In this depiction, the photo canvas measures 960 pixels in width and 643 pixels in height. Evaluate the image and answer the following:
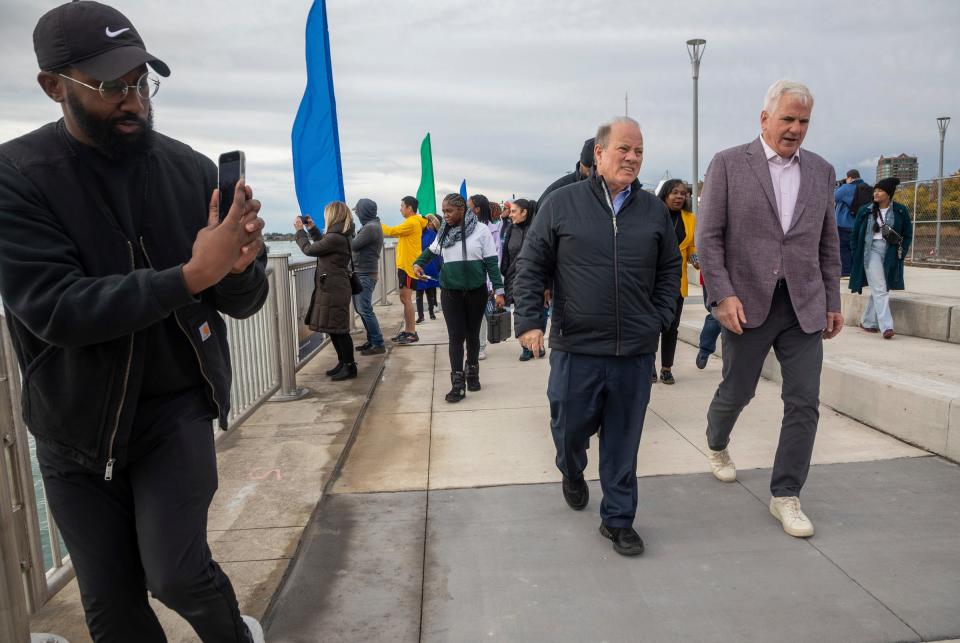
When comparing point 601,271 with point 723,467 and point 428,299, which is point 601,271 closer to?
point 723,467

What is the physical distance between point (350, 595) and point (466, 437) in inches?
91.0

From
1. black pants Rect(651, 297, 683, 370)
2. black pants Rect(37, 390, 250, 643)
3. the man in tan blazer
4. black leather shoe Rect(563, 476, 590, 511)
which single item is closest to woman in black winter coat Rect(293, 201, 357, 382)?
→ black pants Rect(651, 297, 683, 370)

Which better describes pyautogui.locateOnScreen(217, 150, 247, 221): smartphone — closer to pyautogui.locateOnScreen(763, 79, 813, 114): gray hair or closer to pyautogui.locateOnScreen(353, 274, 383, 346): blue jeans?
pyautogui.locateOnScreen(763, 79, 813, 114): gray hair

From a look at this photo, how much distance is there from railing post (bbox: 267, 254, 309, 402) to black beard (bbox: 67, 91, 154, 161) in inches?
175

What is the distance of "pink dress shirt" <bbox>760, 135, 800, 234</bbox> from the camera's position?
139 inches

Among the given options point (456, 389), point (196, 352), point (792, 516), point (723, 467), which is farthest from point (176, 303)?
point (456, 389)

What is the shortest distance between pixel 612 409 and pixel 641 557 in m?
0.68

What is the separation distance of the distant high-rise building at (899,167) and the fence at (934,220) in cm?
799

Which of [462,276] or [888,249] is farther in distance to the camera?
[888,249]

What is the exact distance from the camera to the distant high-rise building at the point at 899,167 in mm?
21266

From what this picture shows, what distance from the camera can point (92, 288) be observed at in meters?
1.60

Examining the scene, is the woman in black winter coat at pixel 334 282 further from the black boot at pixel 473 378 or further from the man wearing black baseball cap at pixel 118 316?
the man wearing black baseball cap at pixel 118 316

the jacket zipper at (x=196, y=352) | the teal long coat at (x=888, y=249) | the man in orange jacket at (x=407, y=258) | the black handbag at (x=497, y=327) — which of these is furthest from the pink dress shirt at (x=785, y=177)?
the man in orange jacket at (x=407, y=258)

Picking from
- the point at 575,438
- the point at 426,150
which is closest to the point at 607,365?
the point at 575,438
